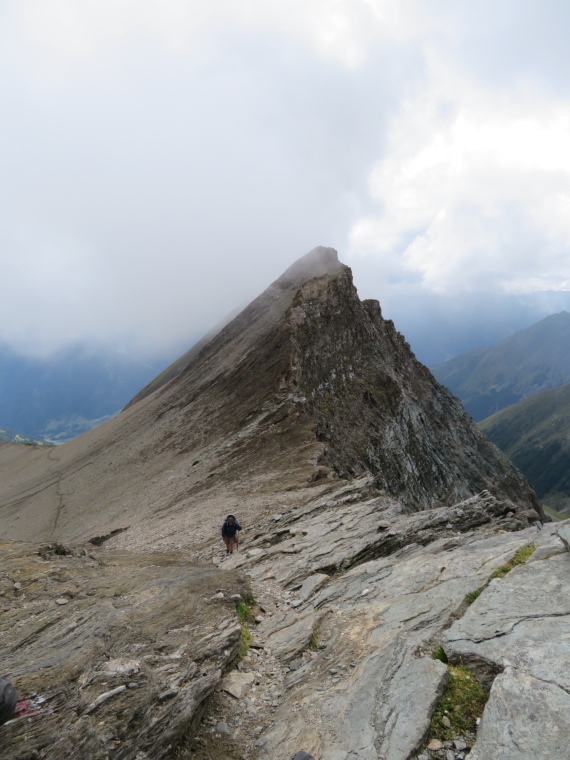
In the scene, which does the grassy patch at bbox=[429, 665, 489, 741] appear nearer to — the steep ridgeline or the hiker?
the hiker

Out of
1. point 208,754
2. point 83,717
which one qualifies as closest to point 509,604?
point 208,754

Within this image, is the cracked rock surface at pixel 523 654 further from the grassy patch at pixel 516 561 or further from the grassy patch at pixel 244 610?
the grassy patch at pixel 244 610

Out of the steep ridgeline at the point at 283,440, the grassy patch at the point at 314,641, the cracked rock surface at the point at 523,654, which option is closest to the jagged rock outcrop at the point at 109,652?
the grassy patch at the point at 314,641

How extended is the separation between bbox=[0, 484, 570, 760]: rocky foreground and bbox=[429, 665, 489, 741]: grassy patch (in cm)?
13

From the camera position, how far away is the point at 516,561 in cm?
1289

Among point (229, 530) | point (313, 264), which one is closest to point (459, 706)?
point (229, 530)

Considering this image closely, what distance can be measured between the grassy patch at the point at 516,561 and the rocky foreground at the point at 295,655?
0.67 feet

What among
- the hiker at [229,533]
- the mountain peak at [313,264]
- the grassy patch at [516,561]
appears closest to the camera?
the grassy patch at [516,561]

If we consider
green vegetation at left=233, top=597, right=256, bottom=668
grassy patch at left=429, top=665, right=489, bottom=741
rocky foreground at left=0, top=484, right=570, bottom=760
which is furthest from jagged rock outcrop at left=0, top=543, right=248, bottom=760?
grassy patch at left=429, top=665, right=489, bottom=741

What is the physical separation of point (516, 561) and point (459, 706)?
19.5 feet

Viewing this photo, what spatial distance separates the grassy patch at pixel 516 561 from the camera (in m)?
12.5

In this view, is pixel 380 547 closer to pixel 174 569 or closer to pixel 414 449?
pixel 174 569

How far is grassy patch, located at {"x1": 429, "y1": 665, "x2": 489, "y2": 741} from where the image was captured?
25.7 feet

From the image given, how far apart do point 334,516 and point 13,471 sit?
113 meters
